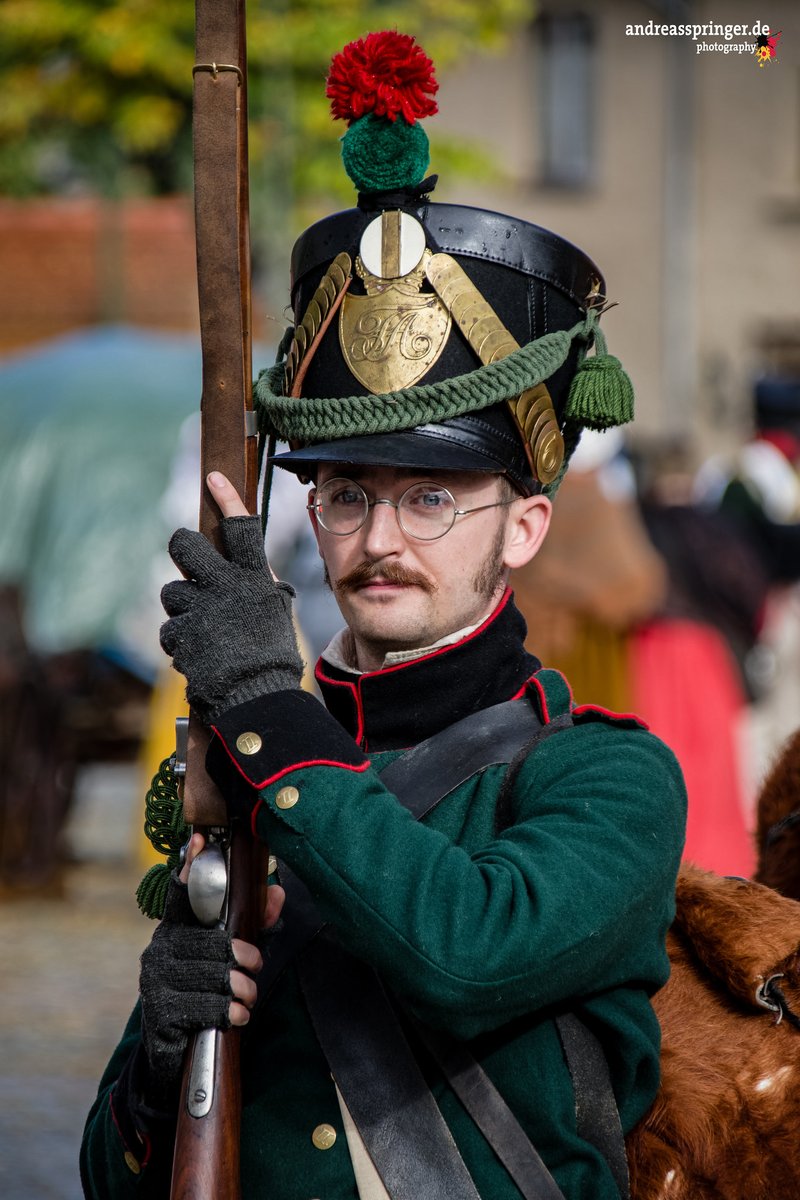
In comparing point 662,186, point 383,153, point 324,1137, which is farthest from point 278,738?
point 662,186

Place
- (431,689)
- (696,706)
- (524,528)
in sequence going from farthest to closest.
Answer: (696,706), (524,528), (431,689)

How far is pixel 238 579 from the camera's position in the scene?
2.32 metres

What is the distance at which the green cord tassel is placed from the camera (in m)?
2.65

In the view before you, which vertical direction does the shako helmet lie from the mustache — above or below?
above

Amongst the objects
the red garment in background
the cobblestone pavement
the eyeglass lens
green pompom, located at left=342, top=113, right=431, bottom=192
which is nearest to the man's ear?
the eyeglass lens

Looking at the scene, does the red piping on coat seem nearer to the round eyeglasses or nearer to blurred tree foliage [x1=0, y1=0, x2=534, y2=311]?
the round eyeglasses

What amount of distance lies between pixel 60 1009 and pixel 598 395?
511cm

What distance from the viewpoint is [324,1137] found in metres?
2.42

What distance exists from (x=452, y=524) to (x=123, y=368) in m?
9.79

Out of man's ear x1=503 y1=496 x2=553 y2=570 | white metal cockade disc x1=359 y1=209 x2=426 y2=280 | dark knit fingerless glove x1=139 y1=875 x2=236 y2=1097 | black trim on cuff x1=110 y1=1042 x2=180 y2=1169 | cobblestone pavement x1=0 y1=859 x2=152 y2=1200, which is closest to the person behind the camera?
dark knit fingerless glove x1=139 y1=875 x2=236 y2=1097

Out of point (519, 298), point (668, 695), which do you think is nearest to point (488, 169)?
point (668, 695)

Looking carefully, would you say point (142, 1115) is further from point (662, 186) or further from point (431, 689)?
point (662, 186)

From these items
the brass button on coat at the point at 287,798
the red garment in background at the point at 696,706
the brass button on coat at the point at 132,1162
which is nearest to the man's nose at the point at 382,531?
the brass button on coat at the point at 287,798

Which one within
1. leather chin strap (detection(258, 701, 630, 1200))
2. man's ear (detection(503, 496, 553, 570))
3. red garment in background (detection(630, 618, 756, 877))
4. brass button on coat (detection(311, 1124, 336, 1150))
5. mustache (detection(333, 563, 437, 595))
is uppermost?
man's ear (detection(503, 496, 553, 570))
